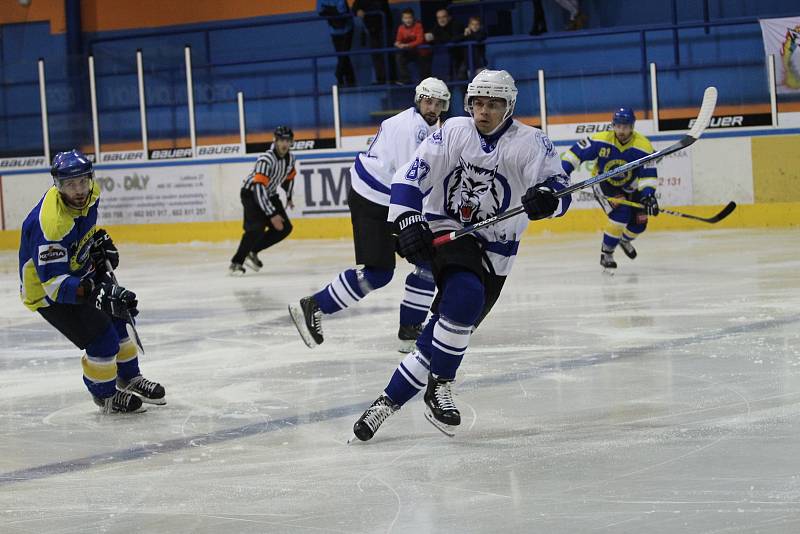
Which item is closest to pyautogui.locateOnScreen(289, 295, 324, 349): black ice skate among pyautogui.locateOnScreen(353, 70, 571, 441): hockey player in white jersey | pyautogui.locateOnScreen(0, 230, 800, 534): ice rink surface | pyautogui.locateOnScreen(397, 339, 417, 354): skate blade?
pyautogui.locateOnScreen(0, 230, 800, 534): ice rink surface

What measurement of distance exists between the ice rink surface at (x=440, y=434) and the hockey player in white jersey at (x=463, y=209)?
0.67 ft

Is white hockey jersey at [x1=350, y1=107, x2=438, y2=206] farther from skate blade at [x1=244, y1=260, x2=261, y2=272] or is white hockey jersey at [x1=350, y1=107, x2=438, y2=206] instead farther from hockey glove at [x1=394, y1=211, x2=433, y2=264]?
skate blade at [x1=244, y1=260, x2=261, y2=272]

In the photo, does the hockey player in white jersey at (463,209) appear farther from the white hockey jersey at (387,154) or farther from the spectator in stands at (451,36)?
the spectator in stands at (451,36)

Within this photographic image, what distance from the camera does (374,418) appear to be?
382cm

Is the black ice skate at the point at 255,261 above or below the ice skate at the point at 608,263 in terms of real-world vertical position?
above

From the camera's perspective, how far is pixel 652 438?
12.2 ft

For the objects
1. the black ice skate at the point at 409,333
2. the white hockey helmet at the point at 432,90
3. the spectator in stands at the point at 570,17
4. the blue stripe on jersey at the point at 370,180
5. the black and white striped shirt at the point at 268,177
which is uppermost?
the spectator in stands at the point at 570,17

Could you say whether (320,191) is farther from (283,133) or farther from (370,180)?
(370,180)

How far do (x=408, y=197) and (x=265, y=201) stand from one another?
6.39m

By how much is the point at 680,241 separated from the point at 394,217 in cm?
777

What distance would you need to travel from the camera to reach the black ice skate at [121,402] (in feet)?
14.7

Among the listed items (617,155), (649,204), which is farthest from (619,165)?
(649,204)

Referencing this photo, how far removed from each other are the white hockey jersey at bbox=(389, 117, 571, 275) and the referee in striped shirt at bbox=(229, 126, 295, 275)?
6.14 metres

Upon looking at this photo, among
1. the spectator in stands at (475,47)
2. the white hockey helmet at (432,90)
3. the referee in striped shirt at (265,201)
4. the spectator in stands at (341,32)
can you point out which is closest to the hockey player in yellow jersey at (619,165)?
the referee in striped shirt at (265,201)
